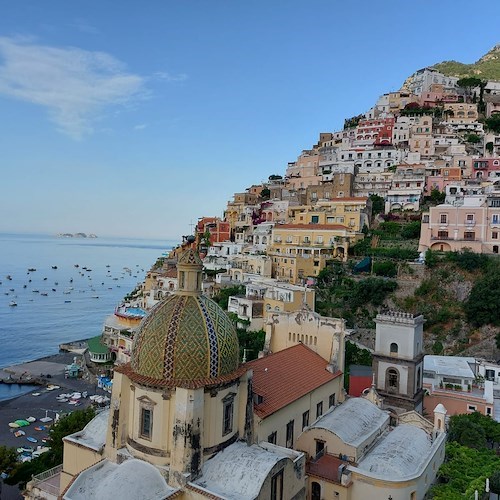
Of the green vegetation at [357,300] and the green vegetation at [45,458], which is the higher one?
the green vegetation at [357,300]

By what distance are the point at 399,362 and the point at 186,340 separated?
15112mm

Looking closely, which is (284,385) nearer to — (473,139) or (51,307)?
(473,139)

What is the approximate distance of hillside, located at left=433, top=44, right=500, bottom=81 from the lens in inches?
4755

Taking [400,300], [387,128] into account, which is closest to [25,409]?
[400,300]

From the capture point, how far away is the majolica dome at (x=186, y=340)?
517 inches

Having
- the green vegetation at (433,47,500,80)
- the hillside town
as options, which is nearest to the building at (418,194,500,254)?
the hillside town

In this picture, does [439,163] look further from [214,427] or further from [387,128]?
[214,427]

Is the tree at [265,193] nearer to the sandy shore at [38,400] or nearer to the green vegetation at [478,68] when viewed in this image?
the sandy shore at [38,400]

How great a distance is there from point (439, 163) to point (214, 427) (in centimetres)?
6207

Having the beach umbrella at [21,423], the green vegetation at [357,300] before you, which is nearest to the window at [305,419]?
the green vegetation at [357,300]

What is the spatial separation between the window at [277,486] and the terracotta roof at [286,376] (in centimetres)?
224

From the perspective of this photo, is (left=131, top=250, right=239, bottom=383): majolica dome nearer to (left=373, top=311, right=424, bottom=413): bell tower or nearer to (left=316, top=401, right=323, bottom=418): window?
(left=316, top=401, right=323, bottom=418): window

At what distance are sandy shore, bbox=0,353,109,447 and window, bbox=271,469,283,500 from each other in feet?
87.0

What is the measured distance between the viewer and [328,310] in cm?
4509
